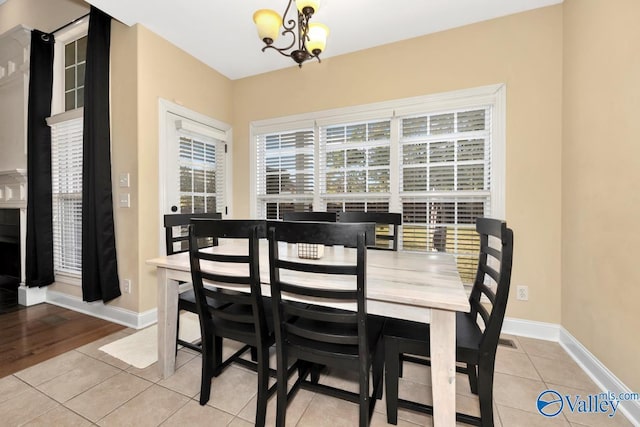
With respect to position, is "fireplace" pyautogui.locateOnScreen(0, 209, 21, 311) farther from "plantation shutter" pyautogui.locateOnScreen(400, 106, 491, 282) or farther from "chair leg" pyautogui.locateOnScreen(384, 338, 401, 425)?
"plantation shutter" pyautogui.locateOnScreen(400, 106, 491, 282)

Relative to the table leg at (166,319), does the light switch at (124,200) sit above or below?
above

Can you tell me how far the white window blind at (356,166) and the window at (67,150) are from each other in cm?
267

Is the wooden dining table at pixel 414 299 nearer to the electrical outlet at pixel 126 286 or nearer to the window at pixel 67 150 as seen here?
the electrical outlet at pixel 126 286

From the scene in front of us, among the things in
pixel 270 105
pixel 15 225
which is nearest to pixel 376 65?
pixel 270 105

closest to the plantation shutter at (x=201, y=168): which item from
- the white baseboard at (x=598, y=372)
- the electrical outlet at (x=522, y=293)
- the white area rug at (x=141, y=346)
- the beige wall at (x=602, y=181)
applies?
the white area rug at (x=141, y=346)

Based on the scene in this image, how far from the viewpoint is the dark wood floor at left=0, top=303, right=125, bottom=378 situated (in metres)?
2.01

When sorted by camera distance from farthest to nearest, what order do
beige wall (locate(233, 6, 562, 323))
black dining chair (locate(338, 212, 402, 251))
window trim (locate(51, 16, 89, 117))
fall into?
window trim (locate(51, 16, 89, 117)), beige wall (locate(233, 6, 562, 323)), black dining chair (locate(338, 212, 402, 251))

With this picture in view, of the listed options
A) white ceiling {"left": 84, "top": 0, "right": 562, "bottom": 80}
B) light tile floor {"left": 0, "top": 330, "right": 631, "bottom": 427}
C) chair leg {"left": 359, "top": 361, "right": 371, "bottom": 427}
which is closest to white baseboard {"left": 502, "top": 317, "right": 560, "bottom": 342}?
light tile floor {"left": 0, "top": 330, "right": 631, "bottom": 427}

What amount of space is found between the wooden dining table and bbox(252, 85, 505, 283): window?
1.06 metres

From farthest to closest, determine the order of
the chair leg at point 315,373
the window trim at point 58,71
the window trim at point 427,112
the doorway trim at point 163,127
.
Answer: the window trim at point 58,71
the doorway trim at point 163,127
the window trim at point 427,112
the chair leg at point 315,373

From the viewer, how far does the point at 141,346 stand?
7.15 ft

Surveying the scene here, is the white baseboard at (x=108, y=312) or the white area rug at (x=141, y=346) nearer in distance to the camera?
the white area rug at (x=141, y=346)

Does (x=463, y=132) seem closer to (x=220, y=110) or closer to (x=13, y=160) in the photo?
(x=220, y=110)

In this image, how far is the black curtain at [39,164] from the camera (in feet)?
9.69
